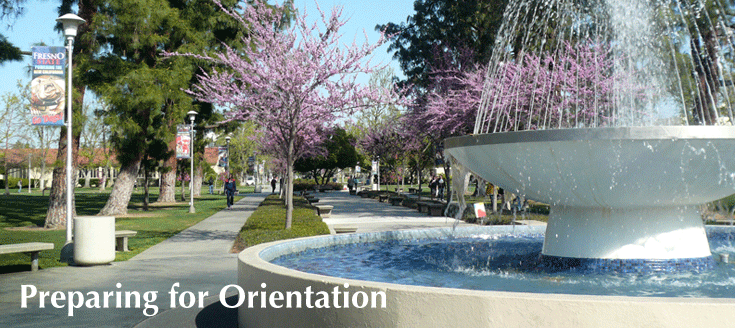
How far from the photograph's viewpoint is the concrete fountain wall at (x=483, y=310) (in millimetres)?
3980

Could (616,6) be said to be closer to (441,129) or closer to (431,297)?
(431,297)

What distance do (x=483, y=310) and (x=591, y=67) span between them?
19.2 meters

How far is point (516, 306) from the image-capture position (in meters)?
4.21

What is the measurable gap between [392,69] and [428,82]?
31557mm

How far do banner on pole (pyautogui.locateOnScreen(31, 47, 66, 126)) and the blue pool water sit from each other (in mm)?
8383

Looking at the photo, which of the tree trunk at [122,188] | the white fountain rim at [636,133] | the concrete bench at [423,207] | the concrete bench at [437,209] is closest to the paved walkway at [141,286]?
the white fountain rim at [636,133]

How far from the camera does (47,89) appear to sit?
47.8 feet

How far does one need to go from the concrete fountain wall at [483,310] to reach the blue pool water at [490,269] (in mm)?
2036

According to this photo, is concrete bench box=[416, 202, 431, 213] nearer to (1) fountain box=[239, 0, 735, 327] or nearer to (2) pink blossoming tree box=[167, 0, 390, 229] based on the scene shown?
(2) pink blossoming tree box=[167, 0, 390, 229]

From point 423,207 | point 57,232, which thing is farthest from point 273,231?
point 423,207

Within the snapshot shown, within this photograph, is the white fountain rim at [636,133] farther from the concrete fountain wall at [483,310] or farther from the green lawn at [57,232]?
the green lawn at [57,232]

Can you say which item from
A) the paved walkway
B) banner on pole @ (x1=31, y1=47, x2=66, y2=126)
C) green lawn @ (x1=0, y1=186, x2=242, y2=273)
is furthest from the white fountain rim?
banner on pole @ (x1=31, y1=47, x2=66, y2=126)

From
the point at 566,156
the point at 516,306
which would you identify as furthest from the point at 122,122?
the point at 516,306

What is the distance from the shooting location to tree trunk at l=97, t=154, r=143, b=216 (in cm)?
2603
